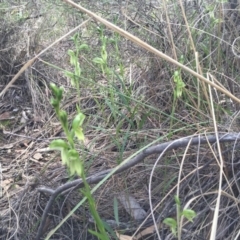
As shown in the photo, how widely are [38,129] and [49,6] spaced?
4.29ft

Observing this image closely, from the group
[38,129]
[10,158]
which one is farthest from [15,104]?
[10,158]

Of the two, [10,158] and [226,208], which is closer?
[226,208]

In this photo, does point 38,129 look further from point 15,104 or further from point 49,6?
point 49,6

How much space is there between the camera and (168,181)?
162 cm

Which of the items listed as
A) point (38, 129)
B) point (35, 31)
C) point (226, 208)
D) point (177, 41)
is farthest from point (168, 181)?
point (35, 31)

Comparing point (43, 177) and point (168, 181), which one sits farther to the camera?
point (43, 177)

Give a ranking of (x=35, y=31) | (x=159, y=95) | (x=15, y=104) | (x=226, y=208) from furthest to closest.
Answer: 1. (x=35, y=31)
2. (x=15, y=104)
3. (x=159, y=95)
4. (x=226, y=208)

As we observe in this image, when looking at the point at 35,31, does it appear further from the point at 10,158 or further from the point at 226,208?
the point at 226,208

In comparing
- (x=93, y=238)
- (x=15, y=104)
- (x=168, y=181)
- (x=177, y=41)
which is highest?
(x=177, y=41)

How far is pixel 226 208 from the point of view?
140 centimetres

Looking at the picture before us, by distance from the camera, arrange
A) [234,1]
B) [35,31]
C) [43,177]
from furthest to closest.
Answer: [35,31]
[234,1]
[43,177]

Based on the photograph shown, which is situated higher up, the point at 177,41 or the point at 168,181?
the point at 177,41

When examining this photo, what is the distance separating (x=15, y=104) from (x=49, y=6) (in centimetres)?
94

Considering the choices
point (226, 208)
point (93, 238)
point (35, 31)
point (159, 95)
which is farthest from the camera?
point (35, 31)
